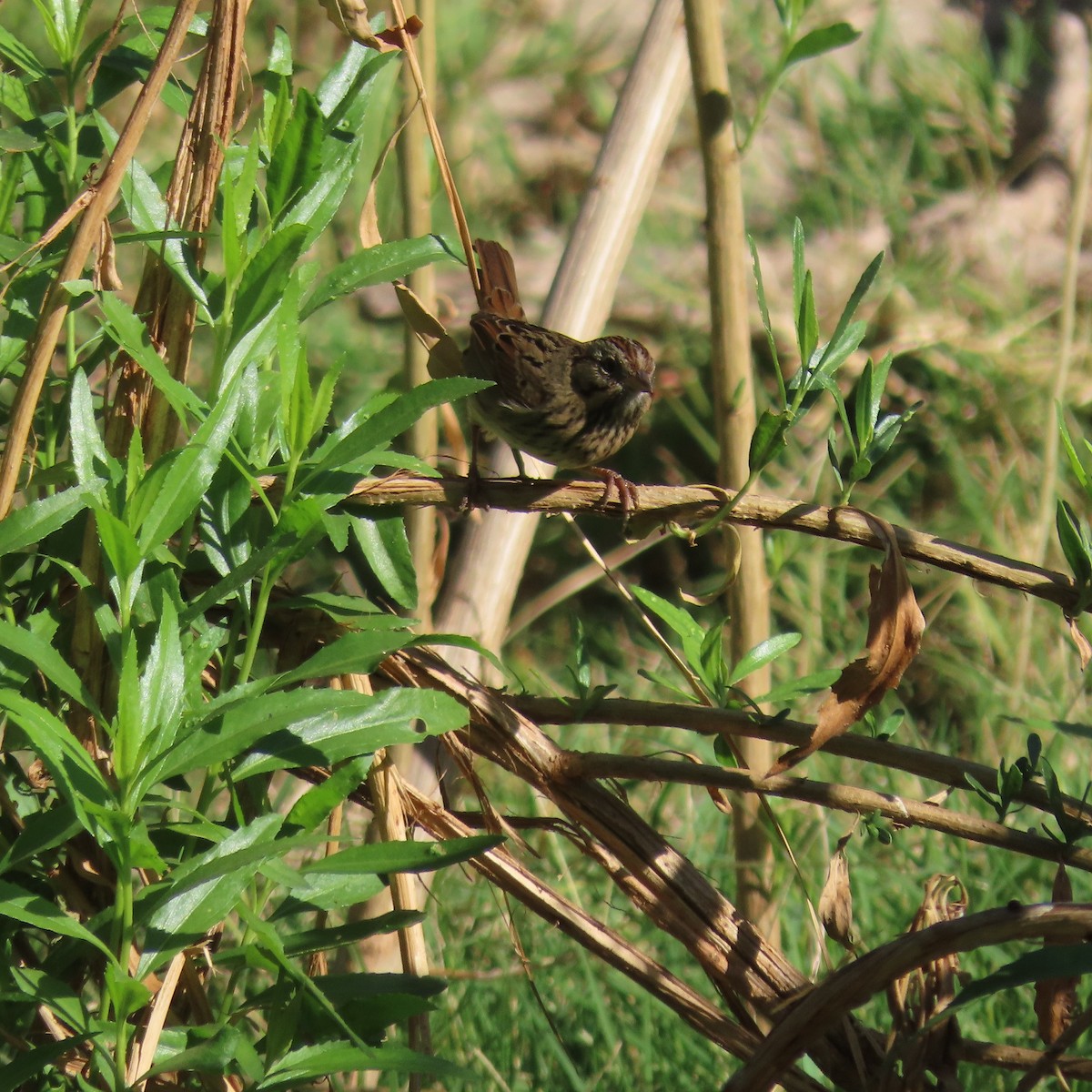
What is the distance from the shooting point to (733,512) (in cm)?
168

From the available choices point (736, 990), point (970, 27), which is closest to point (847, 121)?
point (970, 27)

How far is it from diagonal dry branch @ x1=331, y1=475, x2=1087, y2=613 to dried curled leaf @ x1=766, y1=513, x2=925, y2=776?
47mm

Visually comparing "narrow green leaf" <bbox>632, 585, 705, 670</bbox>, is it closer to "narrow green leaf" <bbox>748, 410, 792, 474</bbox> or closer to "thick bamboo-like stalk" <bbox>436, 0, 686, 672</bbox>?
"narrow green leaf" <bbox>748, 410, 792, 474</bbox>

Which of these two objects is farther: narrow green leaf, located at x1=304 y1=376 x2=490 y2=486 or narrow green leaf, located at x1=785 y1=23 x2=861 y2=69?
narrow green leaf, located at x1=785 y1=23 x2=861 y2=69

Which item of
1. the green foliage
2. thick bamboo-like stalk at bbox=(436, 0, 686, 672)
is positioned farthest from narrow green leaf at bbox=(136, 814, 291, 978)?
thick bamboo-like stalk at bbox=(436, 0, 686, 672)

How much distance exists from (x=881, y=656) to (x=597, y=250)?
1165 mm

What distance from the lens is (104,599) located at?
62.6 inches

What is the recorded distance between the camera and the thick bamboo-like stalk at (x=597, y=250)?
2477 millimetres

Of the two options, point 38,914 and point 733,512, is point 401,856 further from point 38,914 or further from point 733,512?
point 733,512

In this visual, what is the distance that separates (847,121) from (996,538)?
2.43 m

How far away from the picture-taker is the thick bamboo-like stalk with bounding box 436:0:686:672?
248cm

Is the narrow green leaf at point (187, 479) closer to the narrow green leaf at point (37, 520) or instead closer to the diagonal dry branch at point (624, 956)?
the narrow green leaf at point (37, 520)

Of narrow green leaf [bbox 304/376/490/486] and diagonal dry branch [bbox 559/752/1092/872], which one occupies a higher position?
narrow green leaf [bbox 304/376/490/486]

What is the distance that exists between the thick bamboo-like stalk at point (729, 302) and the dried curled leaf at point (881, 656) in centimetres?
43
